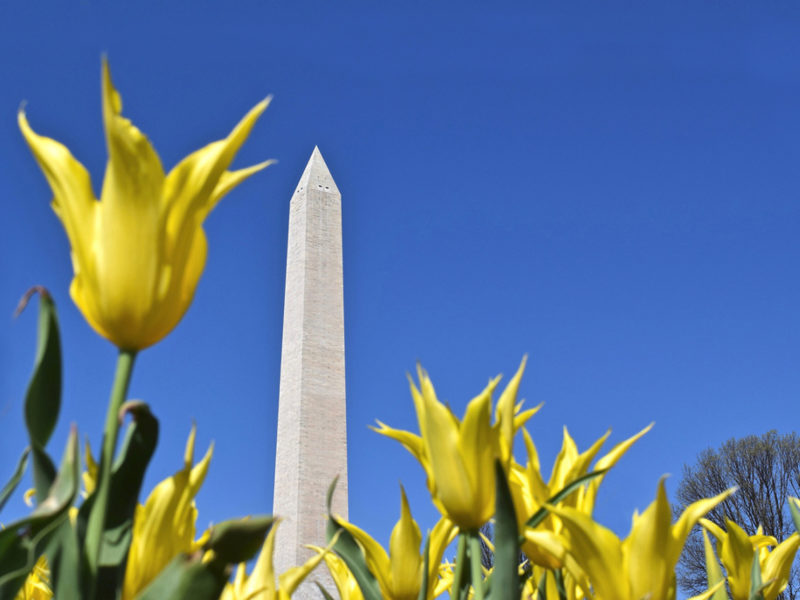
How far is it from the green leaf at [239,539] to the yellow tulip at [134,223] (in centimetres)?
17

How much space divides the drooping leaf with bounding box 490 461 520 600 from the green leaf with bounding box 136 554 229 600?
0.87ft

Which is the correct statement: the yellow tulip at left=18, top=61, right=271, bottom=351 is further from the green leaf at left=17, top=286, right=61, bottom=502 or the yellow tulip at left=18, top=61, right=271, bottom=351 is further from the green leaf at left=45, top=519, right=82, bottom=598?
the green leaf at left=45, top=519, right=82, bottom=598

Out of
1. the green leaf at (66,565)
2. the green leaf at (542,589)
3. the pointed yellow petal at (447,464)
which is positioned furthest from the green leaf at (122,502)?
the green leaf at (542,589)

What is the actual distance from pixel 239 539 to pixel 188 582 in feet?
0.15

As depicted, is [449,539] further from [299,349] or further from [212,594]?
[299,349]

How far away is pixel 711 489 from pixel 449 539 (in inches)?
898

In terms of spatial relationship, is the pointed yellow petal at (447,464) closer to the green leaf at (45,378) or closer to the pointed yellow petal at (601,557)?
the pointed yellow petal at (601,557)

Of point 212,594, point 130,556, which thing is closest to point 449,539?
point 130,556

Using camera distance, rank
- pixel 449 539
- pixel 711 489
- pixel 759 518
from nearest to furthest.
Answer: pixel 449 539 < pixel 759 518 < pixel 711 489

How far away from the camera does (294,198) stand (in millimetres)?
12602

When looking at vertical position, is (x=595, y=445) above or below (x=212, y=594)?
above

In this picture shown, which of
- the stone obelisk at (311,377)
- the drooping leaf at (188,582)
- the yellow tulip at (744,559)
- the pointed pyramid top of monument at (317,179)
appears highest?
the pointed pyramid top of monument at (317,179)

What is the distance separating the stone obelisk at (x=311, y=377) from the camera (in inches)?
445

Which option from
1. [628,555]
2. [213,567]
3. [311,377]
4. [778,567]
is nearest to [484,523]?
[628,555]
